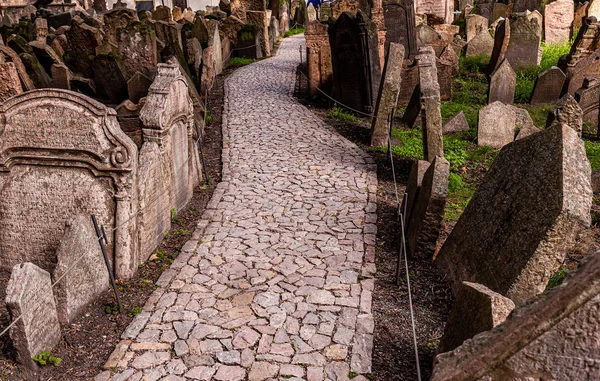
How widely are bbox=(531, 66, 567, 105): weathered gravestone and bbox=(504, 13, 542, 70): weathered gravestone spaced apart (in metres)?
2.92

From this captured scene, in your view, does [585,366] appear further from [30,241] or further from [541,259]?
[30,241]

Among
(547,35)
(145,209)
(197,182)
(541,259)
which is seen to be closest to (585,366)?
(541,259)

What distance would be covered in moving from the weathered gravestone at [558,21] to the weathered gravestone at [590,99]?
27.9 feet

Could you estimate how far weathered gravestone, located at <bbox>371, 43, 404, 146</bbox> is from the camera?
9336mm

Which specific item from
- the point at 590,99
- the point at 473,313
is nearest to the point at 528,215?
the point at 473,313

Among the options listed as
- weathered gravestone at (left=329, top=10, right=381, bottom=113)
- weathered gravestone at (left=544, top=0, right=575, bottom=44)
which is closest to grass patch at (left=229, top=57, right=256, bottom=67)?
weathered gravestone at (left=329, top=10, right=381, bottom=113)

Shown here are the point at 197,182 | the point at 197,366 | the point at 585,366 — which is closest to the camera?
the point at 585,366

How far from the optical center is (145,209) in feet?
19.7

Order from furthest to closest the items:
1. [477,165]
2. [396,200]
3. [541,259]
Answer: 1. [477,165]
2. [396,200]
3. [541,259]

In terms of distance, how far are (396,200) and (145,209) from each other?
3711mm

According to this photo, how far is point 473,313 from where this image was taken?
3.71 metres

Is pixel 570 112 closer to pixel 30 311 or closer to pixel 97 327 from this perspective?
pixel 97 327

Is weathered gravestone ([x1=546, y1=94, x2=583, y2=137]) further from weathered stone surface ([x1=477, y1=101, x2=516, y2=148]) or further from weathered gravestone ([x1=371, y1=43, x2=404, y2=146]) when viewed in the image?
weathered gravestone ([x1=371, y1=43, x2=404, y2=146])

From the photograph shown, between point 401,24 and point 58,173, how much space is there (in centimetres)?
1193
